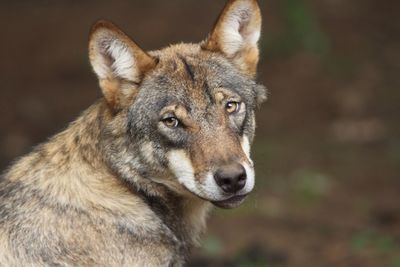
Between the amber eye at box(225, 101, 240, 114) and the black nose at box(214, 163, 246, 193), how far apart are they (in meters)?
0.57

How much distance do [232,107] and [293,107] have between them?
7.51 meters

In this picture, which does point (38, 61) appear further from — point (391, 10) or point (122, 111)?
point (122, 111)

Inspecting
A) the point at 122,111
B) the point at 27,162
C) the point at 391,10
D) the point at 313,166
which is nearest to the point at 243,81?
the point at 122,111

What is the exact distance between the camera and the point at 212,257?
10.0 m

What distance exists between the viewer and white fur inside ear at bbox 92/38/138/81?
21.4 feet

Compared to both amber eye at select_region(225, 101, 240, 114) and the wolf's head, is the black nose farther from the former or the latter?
amber eye at select_region(225, 101, 240, 114)

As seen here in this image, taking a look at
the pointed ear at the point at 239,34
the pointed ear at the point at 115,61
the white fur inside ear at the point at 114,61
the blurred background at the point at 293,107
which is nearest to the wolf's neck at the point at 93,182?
the pointed ear at the point at 115,61

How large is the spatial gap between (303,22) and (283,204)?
4210mm

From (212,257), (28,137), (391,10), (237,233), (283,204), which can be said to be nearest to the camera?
(212,257)

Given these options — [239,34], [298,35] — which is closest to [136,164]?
[239,34]

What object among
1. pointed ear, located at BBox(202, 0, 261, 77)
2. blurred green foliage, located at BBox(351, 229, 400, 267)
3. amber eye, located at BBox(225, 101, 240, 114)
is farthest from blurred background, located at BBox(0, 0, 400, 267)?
amber eye, located at BBox(225, 101, 240, 114)

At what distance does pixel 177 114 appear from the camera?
21.2 feet

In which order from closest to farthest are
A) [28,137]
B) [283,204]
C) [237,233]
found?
[237,233]
[283,204]
[28,137]

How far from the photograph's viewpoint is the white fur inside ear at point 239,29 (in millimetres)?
6887
